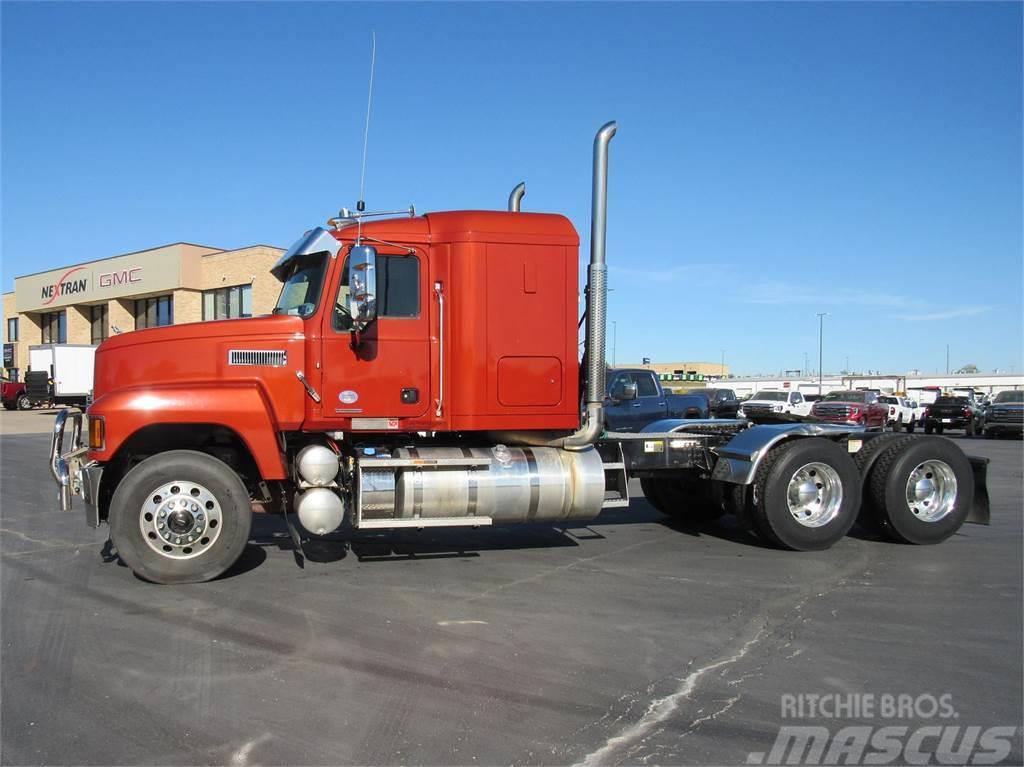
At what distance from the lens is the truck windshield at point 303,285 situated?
22.2ft

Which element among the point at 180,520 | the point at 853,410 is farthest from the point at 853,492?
the point at 853,410

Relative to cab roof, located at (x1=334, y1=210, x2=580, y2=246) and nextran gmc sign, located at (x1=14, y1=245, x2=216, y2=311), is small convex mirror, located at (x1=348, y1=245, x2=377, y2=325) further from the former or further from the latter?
nextran gmc sign, located at (x1=14, y1=245, x2=216, y2=311)

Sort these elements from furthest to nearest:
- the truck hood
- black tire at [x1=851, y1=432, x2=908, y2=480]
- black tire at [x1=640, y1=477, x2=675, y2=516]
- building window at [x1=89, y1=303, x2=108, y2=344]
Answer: building window at [x1=89, y1=303, x2=108, y2=344], black tire at [x1=640, y1=477, x2=675, y2=516], black tire at [x1=851, y1=432, x2=908, y2=480], the truck hood

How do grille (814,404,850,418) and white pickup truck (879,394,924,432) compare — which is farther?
→ white pickup truck (879,394,924,432)

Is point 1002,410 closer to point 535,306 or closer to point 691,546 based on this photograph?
point 691,546

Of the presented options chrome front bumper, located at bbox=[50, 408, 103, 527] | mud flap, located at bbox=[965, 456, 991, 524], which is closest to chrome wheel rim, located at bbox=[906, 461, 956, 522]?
mud flap, located at bbox=[965, 456, 991, 524]

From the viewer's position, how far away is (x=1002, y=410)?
2839 cm

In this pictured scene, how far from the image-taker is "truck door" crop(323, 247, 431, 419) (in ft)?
22.0

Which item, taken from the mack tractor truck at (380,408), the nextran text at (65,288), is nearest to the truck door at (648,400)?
the mack tractor truck at (380,408)

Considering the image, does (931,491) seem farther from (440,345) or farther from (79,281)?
(79,281)

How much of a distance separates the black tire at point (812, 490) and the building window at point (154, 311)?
36.3m

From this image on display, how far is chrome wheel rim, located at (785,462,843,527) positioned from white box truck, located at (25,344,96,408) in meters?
33.1

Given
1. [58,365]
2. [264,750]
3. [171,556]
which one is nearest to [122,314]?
[58,365]

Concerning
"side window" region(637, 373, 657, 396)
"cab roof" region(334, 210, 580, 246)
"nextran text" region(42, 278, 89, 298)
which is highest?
"nextran text" region(42, 278, 89, 298)
